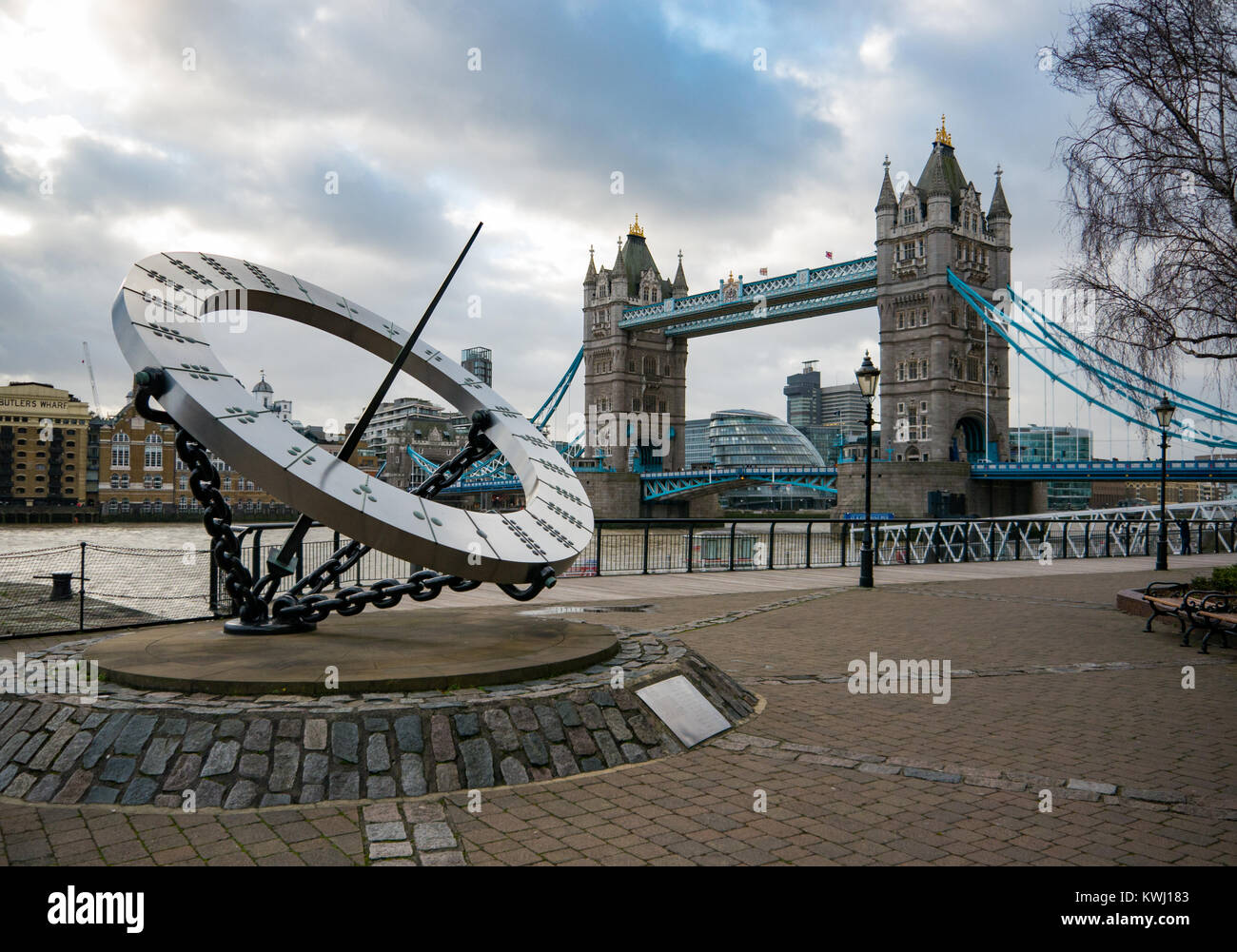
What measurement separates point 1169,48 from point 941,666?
845 centimetres

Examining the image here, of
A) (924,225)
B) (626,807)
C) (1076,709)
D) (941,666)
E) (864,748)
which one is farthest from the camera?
(924,225)

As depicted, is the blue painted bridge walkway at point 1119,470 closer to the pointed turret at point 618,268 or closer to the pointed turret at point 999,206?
the pointed turret at point 999,206

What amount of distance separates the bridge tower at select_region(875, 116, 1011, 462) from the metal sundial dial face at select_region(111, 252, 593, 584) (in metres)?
50.5

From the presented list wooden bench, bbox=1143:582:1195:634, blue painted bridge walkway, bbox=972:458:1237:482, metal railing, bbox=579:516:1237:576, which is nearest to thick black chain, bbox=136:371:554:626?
wooden bench, bbox=1143:582:1195:634

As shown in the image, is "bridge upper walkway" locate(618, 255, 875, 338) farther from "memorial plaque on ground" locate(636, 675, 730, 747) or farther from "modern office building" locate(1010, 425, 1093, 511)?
"memorial plaque on ground" locate(636, 675, 730, 747)

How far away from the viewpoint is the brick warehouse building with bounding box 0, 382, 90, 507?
7819 centimetres

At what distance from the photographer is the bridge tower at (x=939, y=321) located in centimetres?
5444

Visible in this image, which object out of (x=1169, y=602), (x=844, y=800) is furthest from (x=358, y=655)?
(x=1169, y=602)

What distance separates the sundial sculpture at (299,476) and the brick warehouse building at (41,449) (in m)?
82.7

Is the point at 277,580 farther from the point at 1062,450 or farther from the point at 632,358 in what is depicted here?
the point at 1062,450

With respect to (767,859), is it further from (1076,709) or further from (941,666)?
(941,666)

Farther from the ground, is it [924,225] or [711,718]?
[924,225]

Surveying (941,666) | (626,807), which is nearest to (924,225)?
(941,666)
